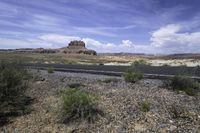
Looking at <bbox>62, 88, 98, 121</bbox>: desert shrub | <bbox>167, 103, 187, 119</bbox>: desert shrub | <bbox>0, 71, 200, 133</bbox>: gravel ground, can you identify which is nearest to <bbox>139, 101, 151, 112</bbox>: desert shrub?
<bbox>0, 71, 200, 133</bbox>: gravel ground

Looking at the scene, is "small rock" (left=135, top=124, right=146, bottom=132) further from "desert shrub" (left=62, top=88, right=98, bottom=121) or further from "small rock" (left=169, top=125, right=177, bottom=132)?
"desert shrub" (left=62, top=88, right=98, bottom=121)

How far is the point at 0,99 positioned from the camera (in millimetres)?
12242

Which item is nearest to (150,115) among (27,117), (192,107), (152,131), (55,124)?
(152,131)

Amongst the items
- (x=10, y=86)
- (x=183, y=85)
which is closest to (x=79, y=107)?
(x=10, y=86)

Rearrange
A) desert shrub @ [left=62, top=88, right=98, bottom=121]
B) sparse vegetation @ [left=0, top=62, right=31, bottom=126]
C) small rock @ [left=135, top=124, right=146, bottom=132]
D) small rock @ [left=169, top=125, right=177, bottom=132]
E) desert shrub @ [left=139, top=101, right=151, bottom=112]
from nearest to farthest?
small rock @ [left=169, top=125, right=177, bottom=132], small rock @ [left=135, top=124, right=146, bottom=132], desert shrub @ [left=62, top=88, right=98, bottom=121], desert shrub @ [left=139, top=101, right=151, bottom=112], sparse vegetation @ [left=0, top=62, right=31, bottom=126]

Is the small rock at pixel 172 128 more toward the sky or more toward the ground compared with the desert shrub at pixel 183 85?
more toward the ground

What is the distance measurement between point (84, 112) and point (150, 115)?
2.21 metres

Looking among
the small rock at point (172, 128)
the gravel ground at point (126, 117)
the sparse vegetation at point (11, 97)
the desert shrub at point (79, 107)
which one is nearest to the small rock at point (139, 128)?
the gravel ground at point (126, 117)

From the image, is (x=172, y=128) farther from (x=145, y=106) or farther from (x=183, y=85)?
(x=183, y=85)

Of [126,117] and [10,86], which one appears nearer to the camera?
[126,117]

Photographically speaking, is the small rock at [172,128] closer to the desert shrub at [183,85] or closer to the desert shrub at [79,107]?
the desert shrub at [79,107]

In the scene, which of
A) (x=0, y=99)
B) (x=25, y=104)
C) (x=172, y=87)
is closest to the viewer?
(x=0, y=99)

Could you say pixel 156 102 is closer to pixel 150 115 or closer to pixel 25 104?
pixel 150 115

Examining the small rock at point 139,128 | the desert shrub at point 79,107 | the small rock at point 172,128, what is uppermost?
the desert shrub at point 79,107
